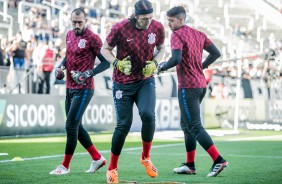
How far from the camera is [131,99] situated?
9109 mm

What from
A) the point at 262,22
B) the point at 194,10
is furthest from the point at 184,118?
the point at 262,22

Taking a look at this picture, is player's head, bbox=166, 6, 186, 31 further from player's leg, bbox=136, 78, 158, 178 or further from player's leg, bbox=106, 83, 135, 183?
player's leg, bbox=106, 83, 135, 183

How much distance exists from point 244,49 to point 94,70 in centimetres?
3001

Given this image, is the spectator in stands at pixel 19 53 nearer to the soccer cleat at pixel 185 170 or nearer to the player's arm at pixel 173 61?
the soccer cleat at pixel 185 170

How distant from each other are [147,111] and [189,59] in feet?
4.58

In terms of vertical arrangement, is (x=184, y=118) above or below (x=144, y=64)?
below

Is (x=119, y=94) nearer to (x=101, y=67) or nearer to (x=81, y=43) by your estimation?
(x=101, y=67)

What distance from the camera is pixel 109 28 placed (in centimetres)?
2811

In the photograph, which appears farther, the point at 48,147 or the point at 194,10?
the point at 194,10

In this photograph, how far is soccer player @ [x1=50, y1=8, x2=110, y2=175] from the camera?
1008 centimetres

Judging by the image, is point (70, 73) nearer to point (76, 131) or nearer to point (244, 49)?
point (76, 131)

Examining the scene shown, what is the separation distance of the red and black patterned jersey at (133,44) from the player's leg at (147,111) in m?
0.15

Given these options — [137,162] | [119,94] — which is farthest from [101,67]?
[137,162]

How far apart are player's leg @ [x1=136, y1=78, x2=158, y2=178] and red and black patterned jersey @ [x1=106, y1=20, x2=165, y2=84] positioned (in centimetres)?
15
